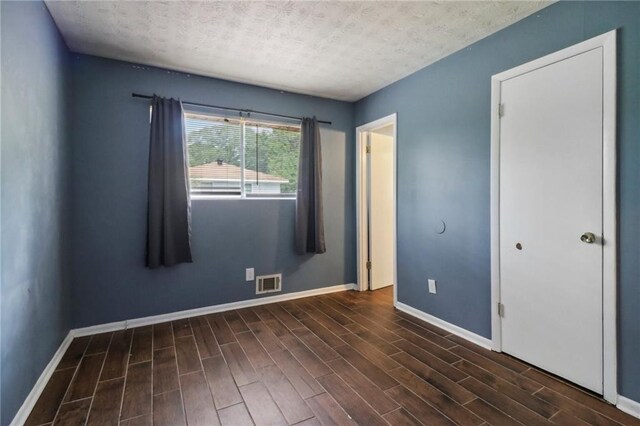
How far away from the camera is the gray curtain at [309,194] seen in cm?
353

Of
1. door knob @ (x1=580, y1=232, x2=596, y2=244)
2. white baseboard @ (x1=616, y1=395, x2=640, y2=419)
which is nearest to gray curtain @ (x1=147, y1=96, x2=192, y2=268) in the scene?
door knob @ (x1=580, y1=232, x2=596, y2=244)

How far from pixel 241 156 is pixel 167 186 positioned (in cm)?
85

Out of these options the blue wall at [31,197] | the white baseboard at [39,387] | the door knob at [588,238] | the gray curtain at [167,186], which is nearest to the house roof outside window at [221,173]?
the gray curtain at [167,186]

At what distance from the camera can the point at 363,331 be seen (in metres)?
2.71

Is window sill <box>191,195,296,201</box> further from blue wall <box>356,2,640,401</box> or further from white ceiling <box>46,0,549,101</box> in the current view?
blue wall <box>356,2,640,401</box>

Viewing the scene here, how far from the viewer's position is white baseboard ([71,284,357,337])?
2.67 meters

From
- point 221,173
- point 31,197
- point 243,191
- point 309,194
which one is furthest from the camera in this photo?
point 309,194

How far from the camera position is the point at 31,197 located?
1.77m

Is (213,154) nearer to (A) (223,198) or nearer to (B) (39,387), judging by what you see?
(A) (223,198)

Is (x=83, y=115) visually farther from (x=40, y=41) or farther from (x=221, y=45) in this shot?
(x=221, y=45)

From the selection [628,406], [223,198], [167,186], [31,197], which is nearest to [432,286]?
[628,406]

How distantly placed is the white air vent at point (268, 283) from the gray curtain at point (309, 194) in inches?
16.3

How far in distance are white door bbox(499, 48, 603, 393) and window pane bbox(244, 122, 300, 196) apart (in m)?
2.21

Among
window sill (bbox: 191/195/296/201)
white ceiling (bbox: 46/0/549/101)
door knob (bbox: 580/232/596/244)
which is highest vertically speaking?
white ceiling (bbox: 46/0/549/101)
